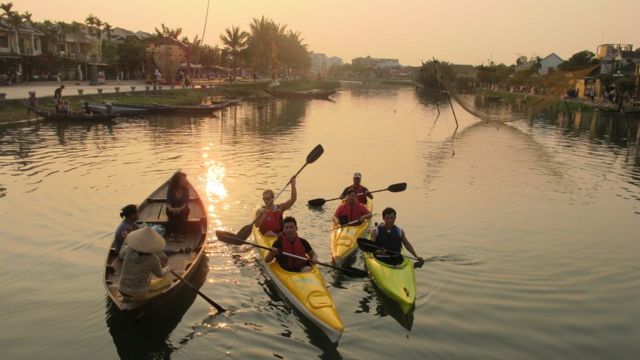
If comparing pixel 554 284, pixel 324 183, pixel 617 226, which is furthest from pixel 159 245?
pixel 617 226

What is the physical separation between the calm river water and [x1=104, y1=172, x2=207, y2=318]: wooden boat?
0.84m

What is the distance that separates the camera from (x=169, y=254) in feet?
39.1

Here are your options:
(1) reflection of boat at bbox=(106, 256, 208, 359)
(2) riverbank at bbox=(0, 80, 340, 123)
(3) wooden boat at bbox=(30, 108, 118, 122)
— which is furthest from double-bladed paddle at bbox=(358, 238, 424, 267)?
(2) riverbank at bbox=(0, 80, 340, 123)

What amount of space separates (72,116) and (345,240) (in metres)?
30.9

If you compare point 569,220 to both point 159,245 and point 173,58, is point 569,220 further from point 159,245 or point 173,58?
point 173,58

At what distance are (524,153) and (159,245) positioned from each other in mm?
29764

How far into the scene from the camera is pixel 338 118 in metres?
54.7

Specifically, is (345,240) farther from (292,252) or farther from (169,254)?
(169,254)

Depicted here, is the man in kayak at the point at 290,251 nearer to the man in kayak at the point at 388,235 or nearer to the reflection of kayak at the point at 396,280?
the reflection of kayak at the point at 396,280

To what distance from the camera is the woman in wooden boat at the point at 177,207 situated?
12961mm

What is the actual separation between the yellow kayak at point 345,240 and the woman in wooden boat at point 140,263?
205 inches

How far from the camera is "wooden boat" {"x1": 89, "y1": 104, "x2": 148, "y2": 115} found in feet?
131

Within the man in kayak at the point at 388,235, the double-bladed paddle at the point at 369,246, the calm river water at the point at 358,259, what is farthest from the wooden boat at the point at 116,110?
the double-bladed paddle at the point at 369,246

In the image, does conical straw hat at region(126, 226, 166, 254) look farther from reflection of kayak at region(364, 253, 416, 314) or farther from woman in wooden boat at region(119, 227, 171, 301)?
reflection of kayak at region(364, 253, 416, 314)
